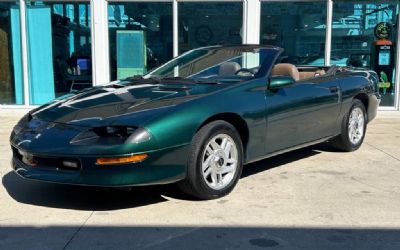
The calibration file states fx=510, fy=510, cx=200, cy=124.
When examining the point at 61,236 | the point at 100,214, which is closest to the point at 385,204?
the point at 100,214

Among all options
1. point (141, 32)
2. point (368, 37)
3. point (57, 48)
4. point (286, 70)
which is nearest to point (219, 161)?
point (286, 70)

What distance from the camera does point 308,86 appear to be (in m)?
5.62

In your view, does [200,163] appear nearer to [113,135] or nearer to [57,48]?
[113,135]

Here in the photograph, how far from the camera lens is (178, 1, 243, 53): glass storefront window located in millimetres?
10852

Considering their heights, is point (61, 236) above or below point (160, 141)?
below

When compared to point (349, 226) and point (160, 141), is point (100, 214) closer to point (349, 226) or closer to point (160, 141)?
point (160, 141)

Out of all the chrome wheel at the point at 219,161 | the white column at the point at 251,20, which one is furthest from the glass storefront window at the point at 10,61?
the chrome wheel at the point at 219,161

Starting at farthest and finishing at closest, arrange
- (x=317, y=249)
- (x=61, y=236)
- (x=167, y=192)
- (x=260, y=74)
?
(x=260, y=74) < (x=167, y=192) < (x=61, y=236) < (x=317, y=249)

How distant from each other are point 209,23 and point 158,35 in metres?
1.14

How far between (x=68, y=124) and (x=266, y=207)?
182 cm

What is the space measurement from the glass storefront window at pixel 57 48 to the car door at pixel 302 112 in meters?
6.53

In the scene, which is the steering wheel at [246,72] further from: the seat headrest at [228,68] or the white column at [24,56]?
the white column at [24,56]

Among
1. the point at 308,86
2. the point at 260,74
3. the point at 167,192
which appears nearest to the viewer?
the point at 167,192

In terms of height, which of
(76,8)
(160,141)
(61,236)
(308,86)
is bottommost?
(61,236)
